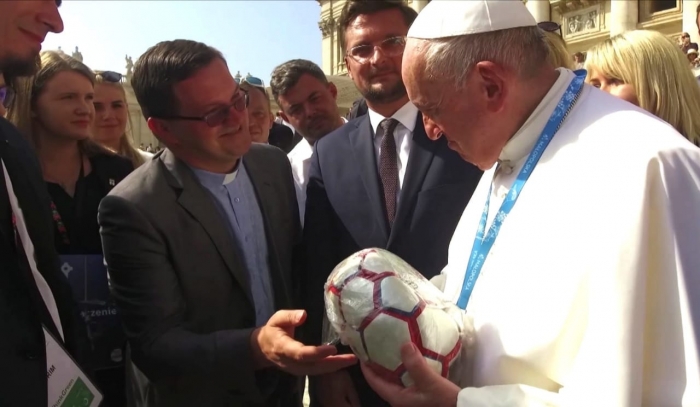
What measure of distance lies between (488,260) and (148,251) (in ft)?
4.49

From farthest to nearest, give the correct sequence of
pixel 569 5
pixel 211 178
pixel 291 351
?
1. pixel 569 5
2. pixel 211 178
3. pixel 291 351

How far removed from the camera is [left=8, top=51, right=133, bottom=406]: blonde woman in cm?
305

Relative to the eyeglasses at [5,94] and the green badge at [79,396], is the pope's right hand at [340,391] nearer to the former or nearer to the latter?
the green badge at [79,396]

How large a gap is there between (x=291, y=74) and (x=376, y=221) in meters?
2.15

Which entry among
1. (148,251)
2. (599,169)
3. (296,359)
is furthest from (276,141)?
(599,169)

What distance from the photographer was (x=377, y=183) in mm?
2820

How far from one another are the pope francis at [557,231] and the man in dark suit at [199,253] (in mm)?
721

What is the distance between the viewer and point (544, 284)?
1629 mm

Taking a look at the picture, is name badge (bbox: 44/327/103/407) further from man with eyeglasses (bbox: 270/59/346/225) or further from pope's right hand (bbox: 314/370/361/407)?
man with eyeglasses (bbox: 270/59/346/225)

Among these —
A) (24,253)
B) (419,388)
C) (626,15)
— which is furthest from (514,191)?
(626,15)

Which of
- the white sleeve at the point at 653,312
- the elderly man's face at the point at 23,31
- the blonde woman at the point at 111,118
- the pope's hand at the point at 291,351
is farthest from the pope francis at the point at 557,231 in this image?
→ the blonde woman at the point at 111,118

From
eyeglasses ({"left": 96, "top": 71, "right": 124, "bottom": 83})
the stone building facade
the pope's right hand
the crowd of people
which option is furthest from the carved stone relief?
the pope's right hand

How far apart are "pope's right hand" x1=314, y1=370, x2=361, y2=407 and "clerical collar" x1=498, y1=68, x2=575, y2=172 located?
1352 millimetres

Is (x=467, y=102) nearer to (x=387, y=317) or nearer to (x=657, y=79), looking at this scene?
(x=387, y=317)
